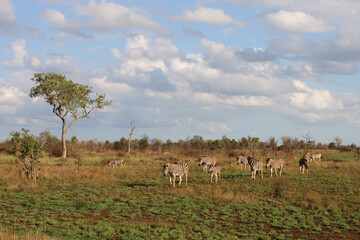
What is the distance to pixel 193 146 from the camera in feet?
301

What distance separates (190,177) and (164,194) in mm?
8244

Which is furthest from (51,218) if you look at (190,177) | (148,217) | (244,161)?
(244,161)

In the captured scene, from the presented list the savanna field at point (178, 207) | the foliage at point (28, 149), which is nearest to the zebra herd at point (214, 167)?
the savanna field at point (178, 207)

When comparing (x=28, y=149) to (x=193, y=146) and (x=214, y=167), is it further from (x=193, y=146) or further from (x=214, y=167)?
(x=193, y=146)

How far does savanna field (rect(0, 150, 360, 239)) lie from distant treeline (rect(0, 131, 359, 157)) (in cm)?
1509

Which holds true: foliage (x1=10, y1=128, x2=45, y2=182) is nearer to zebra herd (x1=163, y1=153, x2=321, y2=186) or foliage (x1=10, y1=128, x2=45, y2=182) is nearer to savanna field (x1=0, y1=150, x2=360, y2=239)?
savanna field (x1=0, y1=150, x2=360, y2=239)

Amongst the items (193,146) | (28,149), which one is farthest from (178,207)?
(193,146)

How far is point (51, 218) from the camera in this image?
18.1m

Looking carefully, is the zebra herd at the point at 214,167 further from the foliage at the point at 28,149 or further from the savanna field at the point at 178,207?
the foliage at the point at 28,149

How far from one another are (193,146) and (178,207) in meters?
70.9

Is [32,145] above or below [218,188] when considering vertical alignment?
above

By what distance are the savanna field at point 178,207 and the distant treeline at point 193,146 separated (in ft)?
49.5

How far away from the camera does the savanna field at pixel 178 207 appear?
1642cm

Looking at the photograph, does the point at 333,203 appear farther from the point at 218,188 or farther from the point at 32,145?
the point at 32,145
